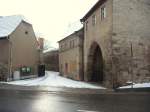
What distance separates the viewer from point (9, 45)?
34.5 metres

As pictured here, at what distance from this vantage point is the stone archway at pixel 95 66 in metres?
32.9

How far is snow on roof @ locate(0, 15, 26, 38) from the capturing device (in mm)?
35256

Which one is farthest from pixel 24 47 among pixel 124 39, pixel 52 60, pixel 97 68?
pixel 52 60

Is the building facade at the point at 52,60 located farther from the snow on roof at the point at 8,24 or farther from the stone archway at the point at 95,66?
the stone archway at the point at 95,66

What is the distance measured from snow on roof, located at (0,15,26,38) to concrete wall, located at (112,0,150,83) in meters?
14.4

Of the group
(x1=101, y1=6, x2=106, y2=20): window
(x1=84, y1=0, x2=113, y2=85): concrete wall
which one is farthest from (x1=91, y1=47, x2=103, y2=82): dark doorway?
(x1=101, y1=6, x2=106, y2=20): window

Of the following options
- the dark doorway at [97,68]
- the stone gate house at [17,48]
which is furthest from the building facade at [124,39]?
the stone gate house at [17,48]

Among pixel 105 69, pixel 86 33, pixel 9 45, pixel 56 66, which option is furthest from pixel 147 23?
pixel 56 66

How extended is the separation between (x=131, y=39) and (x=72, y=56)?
45.6 ft

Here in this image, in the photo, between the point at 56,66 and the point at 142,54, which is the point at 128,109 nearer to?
the point at 142,54

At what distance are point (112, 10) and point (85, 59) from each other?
32.5 ft

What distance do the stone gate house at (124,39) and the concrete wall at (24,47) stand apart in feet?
38.6

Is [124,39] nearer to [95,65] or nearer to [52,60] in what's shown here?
[95,65]

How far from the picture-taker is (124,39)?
26.0 m
